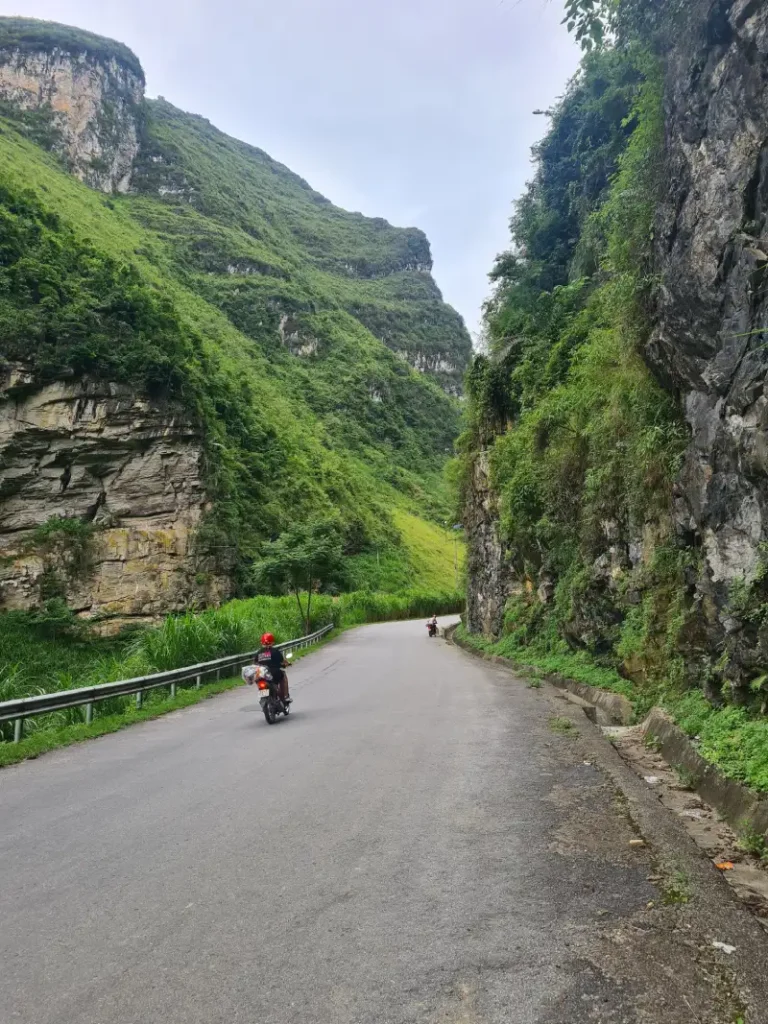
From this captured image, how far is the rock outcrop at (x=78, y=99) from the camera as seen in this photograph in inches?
3627

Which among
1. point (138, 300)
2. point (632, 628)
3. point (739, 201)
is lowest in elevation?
point (632, 628)

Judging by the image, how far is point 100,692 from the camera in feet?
36.2

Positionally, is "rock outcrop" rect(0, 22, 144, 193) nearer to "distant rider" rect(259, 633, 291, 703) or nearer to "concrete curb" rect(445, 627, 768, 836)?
"distant rider" rect(259, 633, 291, 703)

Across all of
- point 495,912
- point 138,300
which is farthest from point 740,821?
point 138,300

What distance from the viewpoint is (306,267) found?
139375mm

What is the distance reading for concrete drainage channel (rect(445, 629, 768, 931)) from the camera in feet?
14.0

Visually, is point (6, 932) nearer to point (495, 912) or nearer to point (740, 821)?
point (495, 912)

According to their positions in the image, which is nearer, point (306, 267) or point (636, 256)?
point (636, 256)

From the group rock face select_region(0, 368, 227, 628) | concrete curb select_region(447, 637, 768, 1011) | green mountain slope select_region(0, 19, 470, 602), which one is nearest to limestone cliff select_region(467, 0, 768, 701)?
concrete curb select_region(447, 637, 768, 1011)

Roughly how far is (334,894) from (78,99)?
394 ft

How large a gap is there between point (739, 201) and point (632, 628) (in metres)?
6.43

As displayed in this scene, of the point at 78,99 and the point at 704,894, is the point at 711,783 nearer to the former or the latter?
the point at 704,894

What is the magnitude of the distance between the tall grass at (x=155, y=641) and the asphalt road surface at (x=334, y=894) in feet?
13.9

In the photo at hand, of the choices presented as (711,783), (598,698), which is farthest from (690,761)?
(598,698)
